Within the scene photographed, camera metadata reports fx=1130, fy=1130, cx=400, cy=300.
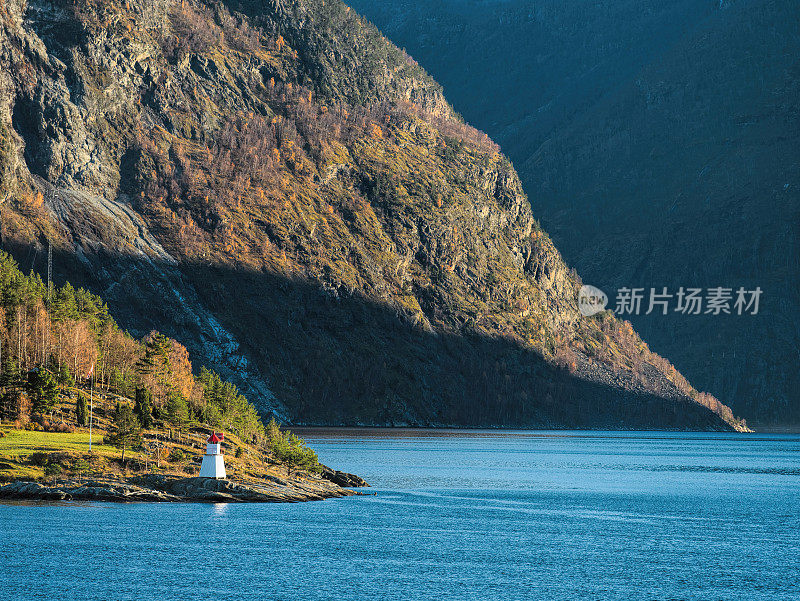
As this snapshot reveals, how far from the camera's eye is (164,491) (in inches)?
4205

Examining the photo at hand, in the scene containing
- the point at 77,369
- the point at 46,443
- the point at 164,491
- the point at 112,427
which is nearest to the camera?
the point at 164,491

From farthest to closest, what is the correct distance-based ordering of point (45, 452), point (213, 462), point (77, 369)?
point (77, 369)
point (213, 462)
point (45, 452)

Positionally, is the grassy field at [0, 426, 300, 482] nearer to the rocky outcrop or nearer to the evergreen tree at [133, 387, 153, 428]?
the evergreen tree at [133, 387, 153, 428]

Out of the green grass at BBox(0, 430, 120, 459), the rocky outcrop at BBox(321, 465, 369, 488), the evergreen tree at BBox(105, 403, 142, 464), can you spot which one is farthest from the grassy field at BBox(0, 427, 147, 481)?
the rocky outcrop at BBox(321, 465, 369, 488)

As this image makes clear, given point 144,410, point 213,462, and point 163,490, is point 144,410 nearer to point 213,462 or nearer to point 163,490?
point 163,490

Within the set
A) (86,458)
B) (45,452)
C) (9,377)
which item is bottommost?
(86,458)

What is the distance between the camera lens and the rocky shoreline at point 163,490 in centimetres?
9900

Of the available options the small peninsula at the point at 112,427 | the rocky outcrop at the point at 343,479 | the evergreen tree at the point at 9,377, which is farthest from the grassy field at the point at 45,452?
the rocky outcrop at the point at 343,479

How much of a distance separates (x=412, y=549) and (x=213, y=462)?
100 feet

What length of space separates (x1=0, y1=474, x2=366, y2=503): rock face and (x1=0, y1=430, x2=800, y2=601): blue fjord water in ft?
8.43

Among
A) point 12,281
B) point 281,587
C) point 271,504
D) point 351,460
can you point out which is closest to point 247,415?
A: point 351,460

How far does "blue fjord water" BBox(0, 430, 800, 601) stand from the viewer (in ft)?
230

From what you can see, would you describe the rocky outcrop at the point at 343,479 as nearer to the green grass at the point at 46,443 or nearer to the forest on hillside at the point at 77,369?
the forest on hillside at the point at 77,369

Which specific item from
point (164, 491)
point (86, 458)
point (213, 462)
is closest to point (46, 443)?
point (86, 458)
